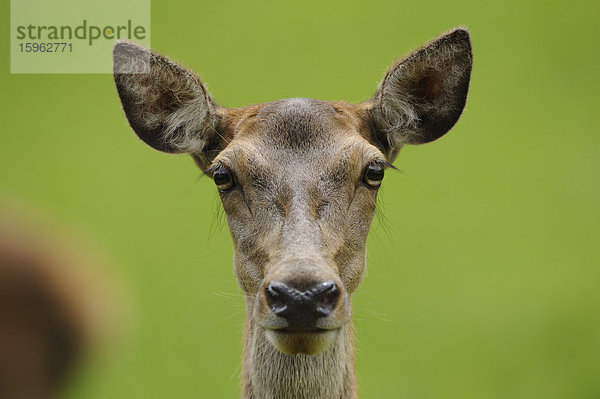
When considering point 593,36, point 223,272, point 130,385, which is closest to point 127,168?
point 223,272

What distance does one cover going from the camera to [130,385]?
14750 mm

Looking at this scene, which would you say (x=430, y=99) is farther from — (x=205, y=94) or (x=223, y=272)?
(x=223, y=272)

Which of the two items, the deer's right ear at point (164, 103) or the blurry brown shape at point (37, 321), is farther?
the deer's right ear at point (164, 103)

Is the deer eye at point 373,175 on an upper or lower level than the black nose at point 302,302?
upper

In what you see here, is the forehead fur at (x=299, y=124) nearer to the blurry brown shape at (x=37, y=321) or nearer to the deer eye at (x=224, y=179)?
the deer eye at (x=224, y=179)

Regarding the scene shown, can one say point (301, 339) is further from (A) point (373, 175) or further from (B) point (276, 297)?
(A) point (373, 175)

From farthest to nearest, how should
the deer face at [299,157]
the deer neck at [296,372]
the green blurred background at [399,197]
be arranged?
1. the green blurred background at [399,197]
2. the deer neck at [296,372]
3. the deer face at [299,157]

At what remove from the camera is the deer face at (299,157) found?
5.96 metres

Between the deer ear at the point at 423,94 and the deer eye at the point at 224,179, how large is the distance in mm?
1432

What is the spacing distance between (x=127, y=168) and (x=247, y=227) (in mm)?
13190

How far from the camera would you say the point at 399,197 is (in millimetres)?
18625

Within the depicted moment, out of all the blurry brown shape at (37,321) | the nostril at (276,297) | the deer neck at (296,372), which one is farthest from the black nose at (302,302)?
the blurry brown shape at (37,321)

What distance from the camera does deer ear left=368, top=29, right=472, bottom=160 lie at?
25.0ft

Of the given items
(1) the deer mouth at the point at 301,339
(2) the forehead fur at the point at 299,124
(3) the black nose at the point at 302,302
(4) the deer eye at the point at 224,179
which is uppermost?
(2) the forehead fur at the point at 299,124
